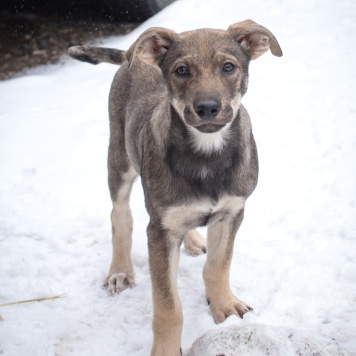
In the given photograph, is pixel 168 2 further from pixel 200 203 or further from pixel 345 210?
pixel 200 203

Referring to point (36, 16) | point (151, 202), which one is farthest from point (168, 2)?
point (151, 202)

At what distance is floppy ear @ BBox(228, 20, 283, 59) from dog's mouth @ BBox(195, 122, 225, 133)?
0.67 m

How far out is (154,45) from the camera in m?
3.76

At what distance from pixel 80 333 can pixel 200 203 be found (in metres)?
1.49

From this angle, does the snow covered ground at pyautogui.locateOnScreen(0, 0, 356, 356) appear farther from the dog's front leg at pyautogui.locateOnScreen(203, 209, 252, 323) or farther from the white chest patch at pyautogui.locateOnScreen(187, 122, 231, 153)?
the white chest patch at pyautogui.locateOnScreen(187, 122, 231, 153)

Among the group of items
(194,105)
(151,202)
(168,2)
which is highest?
(194,105)

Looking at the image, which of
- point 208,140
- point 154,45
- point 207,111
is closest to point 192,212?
point 208,140

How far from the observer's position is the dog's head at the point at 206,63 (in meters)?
3.28

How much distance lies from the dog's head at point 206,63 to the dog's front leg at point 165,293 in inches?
32.5

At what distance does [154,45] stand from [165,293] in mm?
1735

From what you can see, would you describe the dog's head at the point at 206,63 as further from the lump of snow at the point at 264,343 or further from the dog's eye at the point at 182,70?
the lump of snow at the point at 264,343

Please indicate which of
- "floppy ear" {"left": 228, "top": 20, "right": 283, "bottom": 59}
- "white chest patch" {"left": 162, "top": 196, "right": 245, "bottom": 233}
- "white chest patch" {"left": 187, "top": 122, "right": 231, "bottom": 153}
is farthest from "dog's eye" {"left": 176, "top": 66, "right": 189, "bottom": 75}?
"white chest patch" {"left": 162, "top": 196, "right": 245, "bottom": 233}

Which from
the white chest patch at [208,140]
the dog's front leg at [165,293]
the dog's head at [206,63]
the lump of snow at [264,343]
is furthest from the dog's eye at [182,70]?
the lump of snow at [264,343]

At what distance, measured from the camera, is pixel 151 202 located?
3662 millimetres
